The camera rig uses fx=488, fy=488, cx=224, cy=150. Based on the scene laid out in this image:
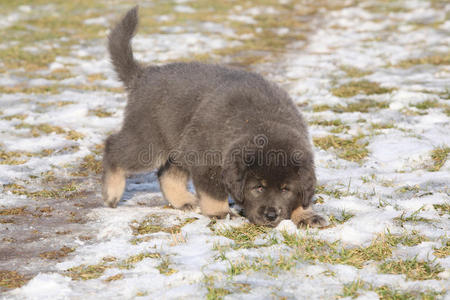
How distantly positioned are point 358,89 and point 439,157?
2.94 meters

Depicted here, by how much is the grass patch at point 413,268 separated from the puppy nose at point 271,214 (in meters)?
0.84

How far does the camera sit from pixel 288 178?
131 inches

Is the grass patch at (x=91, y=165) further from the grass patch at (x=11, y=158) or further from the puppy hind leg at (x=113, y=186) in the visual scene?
the puppy hind leg at (x=113, y=186)

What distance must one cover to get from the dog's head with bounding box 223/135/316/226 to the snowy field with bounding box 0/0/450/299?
5.6 inches

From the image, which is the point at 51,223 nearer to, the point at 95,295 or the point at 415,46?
the point at 95,295

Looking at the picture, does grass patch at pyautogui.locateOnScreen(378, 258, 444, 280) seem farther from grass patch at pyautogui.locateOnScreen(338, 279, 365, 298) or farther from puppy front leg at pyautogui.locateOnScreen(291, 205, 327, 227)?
puppy front leg at pyautogui.locateOnScreen(291, 205, 327, 227)

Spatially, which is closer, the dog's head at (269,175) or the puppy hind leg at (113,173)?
the dog's head at (269,175)

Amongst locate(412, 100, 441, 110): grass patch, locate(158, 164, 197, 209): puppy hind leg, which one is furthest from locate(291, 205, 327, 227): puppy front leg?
locate(412, 100, 441, 110): grass patch

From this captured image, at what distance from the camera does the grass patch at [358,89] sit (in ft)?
23.7

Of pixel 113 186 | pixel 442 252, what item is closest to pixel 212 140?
pixel 113 186

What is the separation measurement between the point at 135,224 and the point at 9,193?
53.6 inches

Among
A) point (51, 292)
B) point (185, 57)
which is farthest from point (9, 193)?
point (185, 57)

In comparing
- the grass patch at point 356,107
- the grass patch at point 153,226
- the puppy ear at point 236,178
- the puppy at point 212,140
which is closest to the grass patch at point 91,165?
the puppy at point 212,140

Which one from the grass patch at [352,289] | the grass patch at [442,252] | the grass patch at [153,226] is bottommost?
the grass patch at [153,226]
